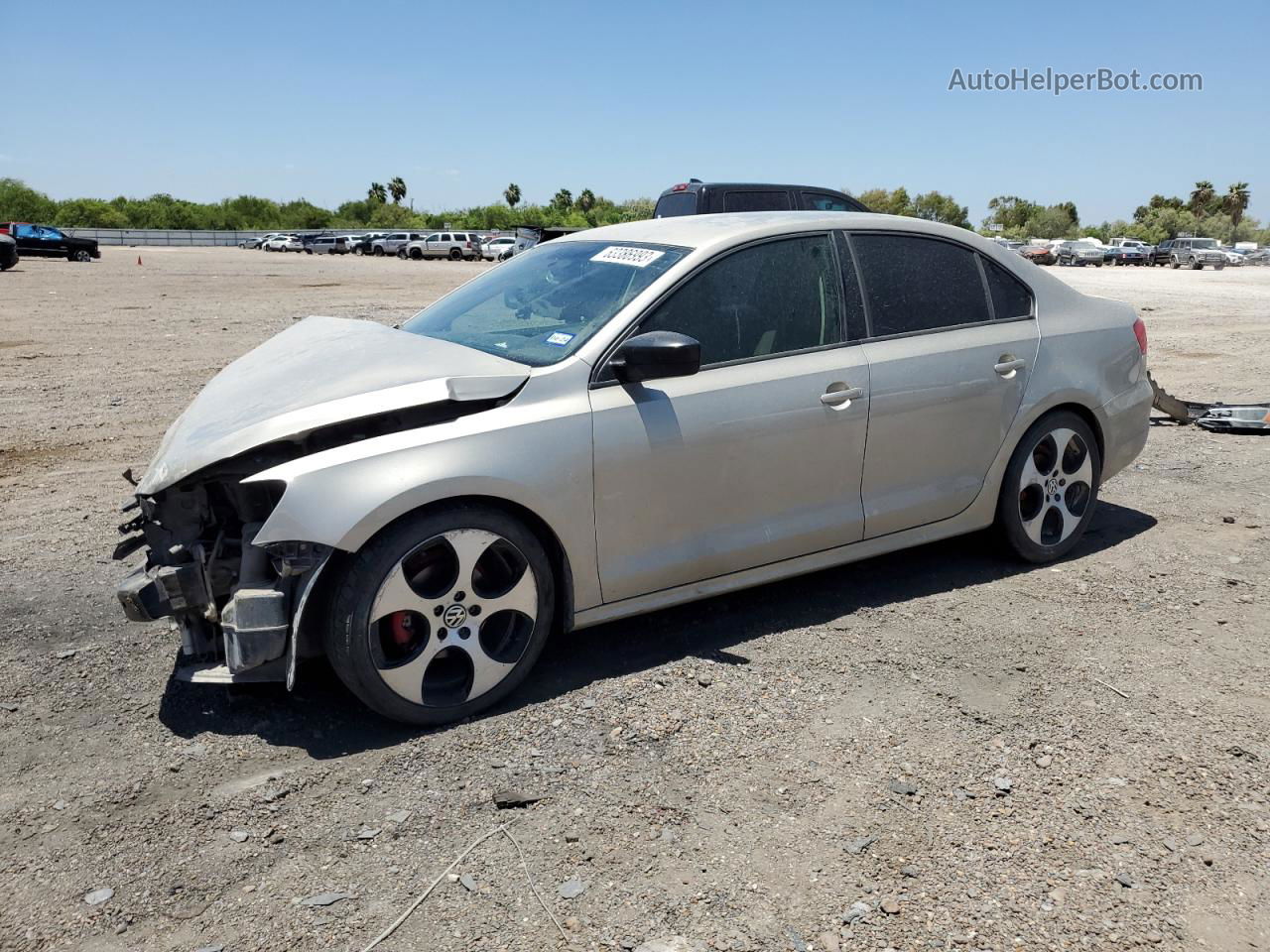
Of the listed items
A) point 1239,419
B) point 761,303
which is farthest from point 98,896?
point 1239,419

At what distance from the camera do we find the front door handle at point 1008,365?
4.77m

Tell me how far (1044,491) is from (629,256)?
242cm

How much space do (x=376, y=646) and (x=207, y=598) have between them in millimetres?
604

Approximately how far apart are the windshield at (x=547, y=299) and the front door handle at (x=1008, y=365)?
1665 mm

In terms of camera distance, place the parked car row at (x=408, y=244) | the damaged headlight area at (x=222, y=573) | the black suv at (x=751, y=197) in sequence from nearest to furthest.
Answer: the damaged headlight area at (x=222, y=573) < the black suv at (x=751, y=197) < the parked car row at (x=408, y=244)

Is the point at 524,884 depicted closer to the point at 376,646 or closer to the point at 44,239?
the point at 376,646

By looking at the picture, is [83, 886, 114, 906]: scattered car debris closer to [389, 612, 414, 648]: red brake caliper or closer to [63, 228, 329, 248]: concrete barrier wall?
[389, 612, 414, 648]: red brake caliper

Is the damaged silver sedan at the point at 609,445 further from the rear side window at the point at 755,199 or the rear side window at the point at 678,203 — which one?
the rear side window at the point at 678,203

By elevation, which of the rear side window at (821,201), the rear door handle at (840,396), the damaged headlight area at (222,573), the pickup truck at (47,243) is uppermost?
the pickup truck at (47,243)

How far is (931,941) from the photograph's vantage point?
2531 millimetres

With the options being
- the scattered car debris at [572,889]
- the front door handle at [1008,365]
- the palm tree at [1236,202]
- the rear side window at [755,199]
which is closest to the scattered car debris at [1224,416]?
the front door handle at [1008,365]

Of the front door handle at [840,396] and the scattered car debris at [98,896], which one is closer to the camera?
the scattered car debris at [98,896]

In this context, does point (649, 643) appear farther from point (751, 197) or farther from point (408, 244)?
point (408, 244)

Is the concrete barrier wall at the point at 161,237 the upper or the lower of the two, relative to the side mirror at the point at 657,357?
upper
